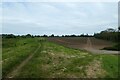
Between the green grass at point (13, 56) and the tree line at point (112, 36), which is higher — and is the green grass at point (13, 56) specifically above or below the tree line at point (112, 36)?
below

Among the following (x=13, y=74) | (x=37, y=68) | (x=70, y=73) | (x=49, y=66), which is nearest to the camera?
(x=13, y=74)

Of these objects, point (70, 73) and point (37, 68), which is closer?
point (70, 73)

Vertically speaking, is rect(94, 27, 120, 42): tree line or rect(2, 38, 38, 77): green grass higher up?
rect(94, 27, 120, 42): tree line

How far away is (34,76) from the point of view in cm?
1609

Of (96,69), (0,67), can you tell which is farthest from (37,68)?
(96,69)

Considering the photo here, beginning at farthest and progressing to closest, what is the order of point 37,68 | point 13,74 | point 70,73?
1. point 37,68
2. point 70,73
3. point 13,74

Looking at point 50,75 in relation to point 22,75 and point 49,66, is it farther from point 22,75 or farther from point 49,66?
point 49,66

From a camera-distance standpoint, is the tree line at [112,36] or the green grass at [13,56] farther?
the tree line at [112,36]

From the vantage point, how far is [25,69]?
696 inches

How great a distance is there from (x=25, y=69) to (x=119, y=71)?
6.71m

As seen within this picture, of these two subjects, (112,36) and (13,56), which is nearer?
(13,56)

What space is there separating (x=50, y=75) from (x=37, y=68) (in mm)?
2203

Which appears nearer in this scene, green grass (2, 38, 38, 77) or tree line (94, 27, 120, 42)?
green grass (2, 38, 38, 77)

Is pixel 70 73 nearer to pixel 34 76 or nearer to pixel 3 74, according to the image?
pixel 34 76
